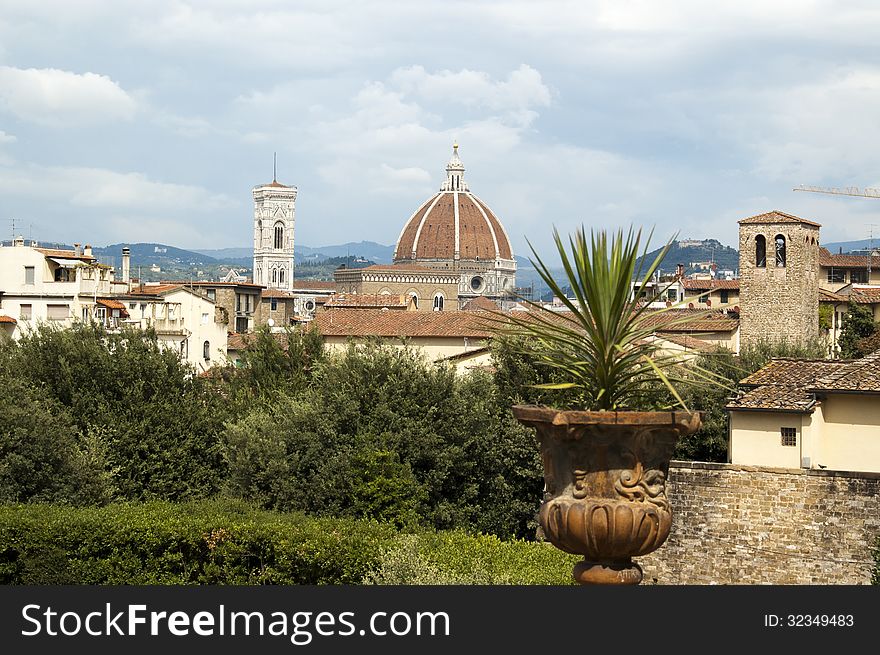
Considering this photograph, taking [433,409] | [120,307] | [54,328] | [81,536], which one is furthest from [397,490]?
[120,307]

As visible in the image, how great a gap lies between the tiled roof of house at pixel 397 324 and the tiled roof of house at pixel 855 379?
27.5 metres

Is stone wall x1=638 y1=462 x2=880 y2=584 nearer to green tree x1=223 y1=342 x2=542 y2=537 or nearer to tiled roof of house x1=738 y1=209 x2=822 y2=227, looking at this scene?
green tree x1=223 y1=342 x2=542 y2=537

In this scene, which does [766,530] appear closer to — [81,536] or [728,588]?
[81,536]

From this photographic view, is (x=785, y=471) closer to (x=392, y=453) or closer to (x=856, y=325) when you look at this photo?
(x=392, y=453)

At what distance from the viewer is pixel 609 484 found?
31.7ft

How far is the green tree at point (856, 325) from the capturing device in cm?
6241

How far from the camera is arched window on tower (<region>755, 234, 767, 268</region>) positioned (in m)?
62.6

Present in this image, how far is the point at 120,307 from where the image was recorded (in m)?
59.1

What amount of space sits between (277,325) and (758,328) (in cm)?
3677

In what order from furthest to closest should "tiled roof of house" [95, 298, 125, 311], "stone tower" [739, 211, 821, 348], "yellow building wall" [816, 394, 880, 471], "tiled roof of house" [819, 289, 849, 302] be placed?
"tiled roof of house" [819, 289, 849, 302]
"stone tower" [739, 211, 821, 348]
"tiled roof of house" [95, 298, 125, 311]
"yellow building wall" [816, 394, 880, 471]

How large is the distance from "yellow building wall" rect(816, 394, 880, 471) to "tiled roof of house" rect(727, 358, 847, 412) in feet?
1.92

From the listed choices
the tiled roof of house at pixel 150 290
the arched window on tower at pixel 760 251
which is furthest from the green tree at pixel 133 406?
the arched window on tower at pixel 760 251

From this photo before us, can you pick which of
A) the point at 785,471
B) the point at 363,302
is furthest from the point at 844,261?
the point at 785,471

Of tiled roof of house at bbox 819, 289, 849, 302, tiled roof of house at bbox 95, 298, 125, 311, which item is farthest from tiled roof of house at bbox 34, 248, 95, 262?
tiled roof of house at bbox 819, 289, 849, 302
